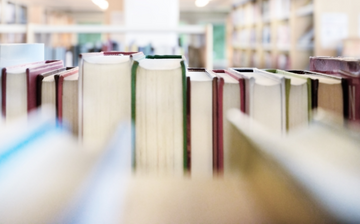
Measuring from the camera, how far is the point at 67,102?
1.70 ft

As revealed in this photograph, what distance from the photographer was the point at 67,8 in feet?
25.8

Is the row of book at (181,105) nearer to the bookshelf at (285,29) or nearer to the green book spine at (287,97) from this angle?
the green book spine at (287,97)

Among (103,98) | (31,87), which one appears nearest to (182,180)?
(103,98)

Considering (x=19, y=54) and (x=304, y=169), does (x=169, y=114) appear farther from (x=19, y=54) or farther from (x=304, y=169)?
(x=19, y=54)

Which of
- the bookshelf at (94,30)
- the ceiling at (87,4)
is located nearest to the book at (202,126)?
the bookshelf at (94,30)

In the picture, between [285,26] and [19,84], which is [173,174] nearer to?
[19,84]

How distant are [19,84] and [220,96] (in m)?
0.34

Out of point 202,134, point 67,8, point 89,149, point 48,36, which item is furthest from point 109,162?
point 67,8

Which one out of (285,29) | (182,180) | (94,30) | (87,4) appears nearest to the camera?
(182,180)

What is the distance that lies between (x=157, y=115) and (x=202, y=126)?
0.08 metres

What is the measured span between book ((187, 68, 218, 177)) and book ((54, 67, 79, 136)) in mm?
191

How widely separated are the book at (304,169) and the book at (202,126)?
0.12 ft

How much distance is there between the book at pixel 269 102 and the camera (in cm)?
49

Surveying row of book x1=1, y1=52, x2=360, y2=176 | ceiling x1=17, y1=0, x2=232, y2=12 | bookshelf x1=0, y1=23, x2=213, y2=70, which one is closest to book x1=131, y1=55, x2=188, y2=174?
row of book x1=1, y1=52, x2=360, y2=176
